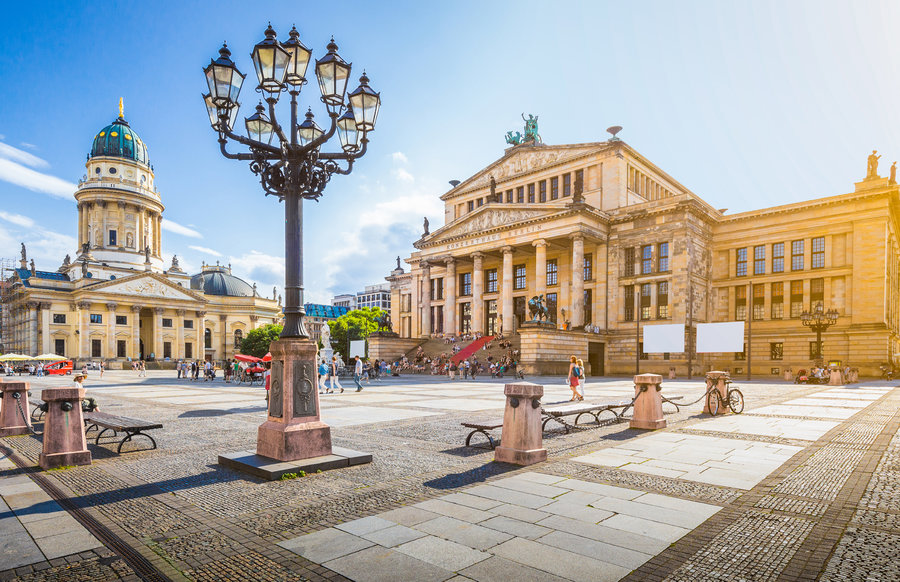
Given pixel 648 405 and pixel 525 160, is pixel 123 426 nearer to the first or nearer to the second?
pixel 648 405

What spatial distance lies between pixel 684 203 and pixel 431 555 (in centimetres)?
4530

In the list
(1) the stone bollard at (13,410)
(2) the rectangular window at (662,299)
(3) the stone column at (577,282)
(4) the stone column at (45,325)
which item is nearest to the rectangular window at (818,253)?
(2) the rectangular window at (662,299)

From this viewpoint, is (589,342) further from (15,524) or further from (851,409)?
(15,524)

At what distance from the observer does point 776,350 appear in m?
44.9

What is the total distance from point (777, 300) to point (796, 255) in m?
4.24

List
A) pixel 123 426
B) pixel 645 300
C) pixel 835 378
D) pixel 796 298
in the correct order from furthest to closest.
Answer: pixel 645 300 → pixel 796 298 → pixel 835 378 → pixel 123 426

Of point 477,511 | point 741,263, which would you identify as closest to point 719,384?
point 477,511

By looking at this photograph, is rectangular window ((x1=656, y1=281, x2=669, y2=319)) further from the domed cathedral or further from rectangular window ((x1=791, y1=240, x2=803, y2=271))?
the domed cathedral

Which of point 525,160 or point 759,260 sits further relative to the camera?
point 525,160

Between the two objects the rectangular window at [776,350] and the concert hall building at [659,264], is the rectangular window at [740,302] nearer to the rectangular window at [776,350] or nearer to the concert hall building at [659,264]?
the concert hall building at [659,264]

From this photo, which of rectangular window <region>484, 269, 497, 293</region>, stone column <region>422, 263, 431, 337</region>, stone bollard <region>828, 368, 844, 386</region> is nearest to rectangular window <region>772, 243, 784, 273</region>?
stone bollard <region>828, 368, 844, 386</region>

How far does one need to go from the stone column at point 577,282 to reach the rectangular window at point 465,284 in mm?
16574

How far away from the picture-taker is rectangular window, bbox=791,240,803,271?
148 ft

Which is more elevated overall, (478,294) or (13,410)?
(478,294)
